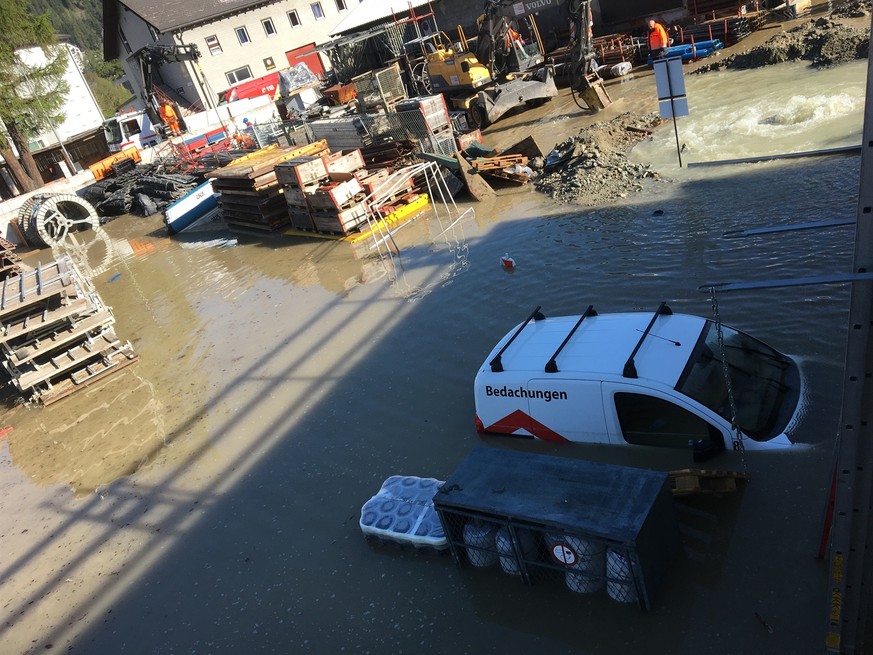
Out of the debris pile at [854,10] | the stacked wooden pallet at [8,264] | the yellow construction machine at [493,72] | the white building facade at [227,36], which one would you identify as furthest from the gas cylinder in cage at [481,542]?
the white building facade at [227,36]

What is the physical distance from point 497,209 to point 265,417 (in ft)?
29.8

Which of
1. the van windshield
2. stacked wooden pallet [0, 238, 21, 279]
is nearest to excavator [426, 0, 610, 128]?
stacked wooden pallet [0, 238, 21, 279]

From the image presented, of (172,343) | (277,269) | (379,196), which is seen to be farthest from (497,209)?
(172,343)

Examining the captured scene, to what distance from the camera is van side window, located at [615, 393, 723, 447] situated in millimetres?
6793

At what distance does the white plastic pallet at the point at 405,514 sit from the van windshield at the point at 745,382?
299 centimetres

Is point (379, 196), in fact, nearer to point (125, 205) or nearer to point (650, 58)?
point (650, 58)

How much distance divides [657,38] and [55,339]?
25417 millimetres

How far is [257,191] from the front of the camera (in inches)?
824

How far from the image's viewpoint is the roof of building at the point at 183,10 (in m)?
48.2

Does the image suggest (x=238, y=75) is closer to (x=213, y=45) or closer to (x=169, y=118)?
(x=213, y=45)

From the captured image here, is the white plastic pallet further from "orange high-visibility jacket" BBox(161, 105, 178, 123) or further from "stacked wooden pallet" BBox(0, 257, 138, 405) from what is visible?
"orange high-visibility jacket" BBox(161, 105, 178, 123)

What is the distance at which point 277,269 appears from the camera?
18250mm

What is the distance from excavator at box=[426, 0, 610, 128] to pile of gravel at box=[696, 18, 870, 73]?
5156 mm

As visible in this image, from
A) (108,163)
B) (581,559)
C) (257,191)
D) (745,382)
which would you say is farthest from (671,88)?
(108,163)
